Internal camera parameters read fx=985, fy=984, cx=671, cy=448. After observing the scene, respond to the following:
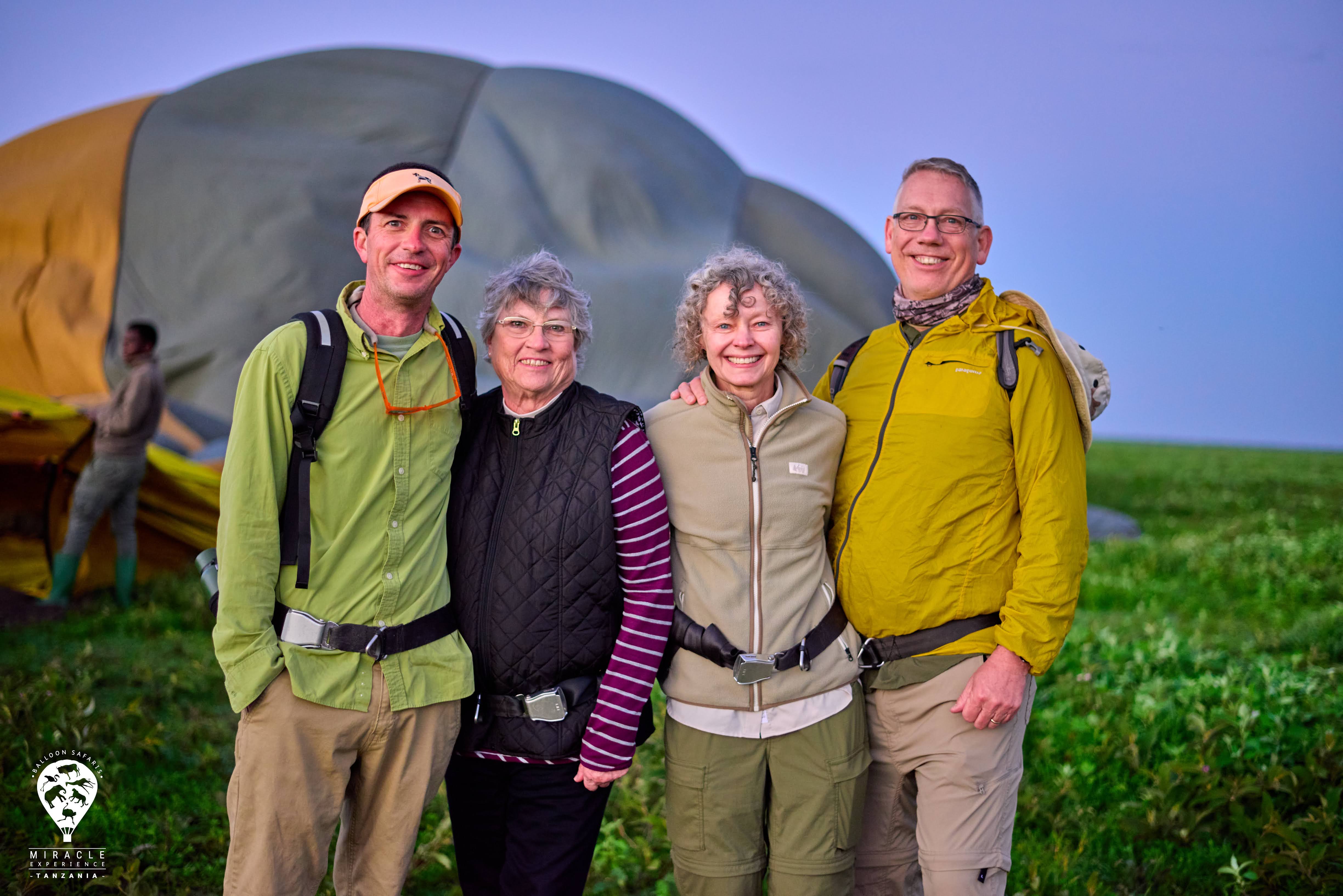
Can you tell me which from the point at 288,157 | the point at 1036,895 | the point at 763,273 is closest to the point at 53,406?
the point at 288,157

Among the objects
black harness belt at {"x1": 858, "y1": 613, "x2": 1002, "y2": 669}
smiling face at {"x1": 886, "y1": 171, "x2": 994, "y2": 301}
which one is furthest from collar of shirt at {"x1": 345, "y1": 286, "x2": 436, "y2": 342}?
black harness belt at {"x1": 858, "y1": 613, "x2": 1002, "y2": 669}

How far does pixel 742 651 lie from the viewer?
2.75 m

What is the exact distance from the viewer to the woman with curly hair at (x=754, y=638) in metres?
2.75

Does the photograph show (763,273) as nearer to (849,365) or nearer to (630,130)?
(849,365)

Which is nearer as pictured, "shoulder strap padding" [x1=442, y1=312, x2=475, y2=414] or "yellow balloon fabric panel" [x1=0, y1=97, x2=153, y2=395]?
"shoulder strap padding" [x1=442, y1=312, x2=475, y2=414]

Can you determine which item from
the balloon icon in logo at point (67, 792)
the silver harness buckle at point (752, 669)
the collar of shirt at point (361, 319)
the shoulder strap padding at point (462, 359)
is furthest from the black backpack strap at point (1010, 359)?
the balloon icon in logo at point (67, 792)

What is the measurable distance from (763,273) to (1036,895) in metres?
2.67

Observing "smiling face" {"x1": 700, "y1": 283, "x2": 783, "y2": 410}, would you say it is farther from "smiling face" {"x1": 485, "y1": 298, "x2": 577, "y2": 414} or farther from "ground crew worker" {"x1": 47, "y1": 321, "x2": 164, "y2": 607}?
"ground crew worker" {"x1": 47, "y1": 321, "x2": 164, "y2": 607}

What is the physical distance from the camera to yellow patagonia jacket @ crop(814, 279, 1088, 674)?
2.78m

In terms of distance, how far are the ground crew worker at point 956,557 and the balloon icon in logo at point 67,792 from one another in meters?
3.38

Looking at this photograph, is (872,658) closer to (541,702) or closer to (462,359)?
(541,702)

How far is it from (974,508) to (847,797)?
2.95ft

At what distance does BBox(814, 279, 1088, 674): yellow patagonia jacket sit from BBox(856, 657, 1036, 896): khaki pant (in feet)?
0.63

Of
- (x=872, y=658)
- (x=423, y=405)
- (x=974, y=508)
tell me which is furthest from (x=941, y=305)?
(x=423, y=405)
